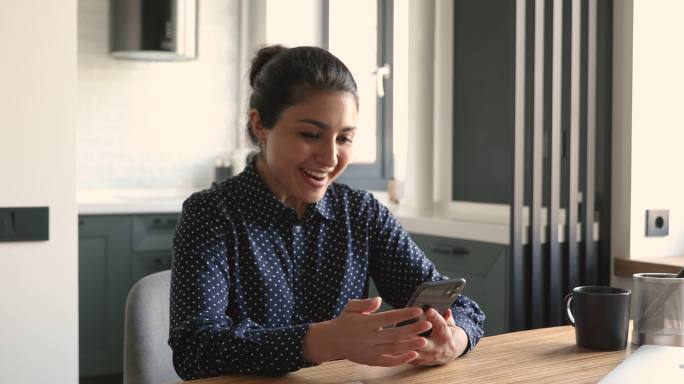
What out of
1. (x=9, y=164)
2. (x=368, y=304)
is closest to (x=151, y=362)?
(x=368, y=304)

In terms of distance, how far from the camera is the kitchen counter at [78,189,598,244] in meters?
2.82

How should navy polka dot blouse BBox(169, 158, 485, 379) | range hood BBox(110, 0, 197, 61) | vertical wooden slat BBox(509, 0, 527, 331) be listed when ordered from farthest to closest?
range hood BBox(110, 0, 197, 61)
vertical wooden slat BBox(509, 0, 527, 331)
navy polka dot blouse BBox(169, 158, 485, 379)

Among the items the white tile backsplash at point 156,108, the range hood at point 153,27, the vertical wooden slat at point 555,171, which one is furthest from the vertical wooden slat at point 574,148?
the white tile backsplash at point 156,108

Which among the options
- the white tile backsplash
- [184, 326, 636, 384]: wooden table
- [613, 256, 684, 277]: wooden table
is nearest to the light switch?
[184, 326, 636, 384]: wooden table

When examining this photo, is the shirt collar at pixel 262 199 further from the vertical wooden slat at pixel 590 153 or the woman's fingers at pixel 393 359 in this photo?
the vertical wooden slat at pixel 590 153

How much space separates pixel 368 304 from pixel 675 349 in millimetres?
567

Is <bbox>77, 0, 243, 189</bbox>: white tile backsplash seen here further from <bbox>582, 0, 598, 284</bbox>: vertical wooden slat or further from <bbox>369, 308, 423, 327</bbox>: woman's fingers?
<bbox>369, 308, 423, 327</bbox>: woman's fingers

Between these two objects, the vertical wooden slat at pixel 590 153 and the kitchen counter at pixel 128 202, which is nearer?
the vertical wooden slat at pixel 590 153

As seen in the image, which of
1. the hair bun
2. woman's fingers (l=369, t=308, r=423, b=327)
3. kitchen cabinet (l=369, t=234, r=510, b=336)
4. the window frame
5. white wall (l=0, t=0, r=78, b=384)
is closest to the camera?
woman's fingers (l=369, t=308, r=423, b=327)

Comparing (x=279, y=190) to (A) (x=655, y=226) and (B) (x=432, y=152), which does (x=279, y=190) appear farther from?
(B) (x=432, y=152)

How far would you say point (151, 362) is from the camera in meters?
1.63

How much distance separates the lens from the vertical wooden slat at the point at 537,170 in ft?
8.18

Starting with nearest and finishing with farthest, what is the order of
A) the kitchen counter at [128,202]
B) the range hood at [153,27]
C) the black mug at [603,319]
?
1. the black mug at [603,319]
2. the kitchen counter at [128,202]
3. the range hood at [153,27]

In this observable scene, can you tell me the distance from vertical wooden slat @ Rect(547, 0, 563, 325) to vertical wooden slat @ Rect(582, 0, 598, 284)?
0.09m
